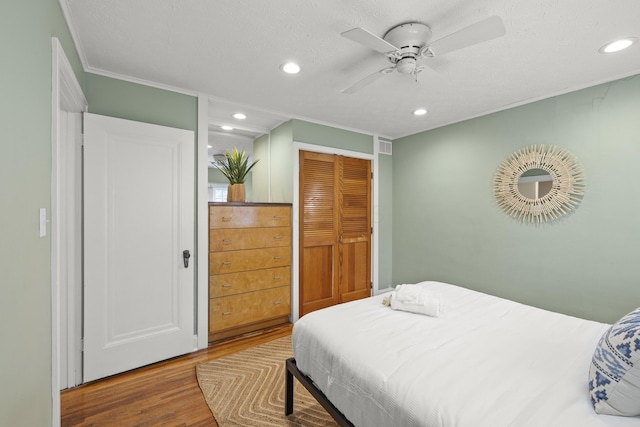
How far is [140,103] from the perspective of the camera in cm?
241

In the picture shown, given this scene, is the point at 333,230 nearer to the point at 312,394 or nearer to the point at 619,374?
the point at 312,394

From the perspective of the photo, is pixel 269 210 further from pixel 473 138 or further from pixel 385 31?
pixel 473 138

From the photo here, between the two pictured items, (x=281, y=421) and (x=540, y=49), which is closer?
(x=281, y=421)

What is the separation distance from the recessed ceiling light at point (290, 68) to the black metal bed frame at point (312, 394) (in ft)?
6.96

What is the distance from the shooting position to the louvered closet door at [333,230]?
3.45 metres

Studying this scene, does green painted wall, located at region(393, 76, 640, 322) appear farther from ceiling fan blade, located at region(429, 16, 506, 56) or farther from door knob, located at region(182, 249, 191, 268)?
door knob, located at region(182, 249, 191, 268)

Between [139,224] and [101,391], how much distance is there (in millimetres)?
1258

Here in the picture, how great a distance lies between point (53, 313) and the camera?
1382 millimetres

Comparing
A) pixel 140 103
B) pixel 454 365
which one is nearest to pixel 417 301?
pixel 454 365

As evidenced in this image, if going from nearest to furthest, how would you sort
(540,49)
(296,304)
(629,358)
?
(629,358) → (540,49) → (296,304)

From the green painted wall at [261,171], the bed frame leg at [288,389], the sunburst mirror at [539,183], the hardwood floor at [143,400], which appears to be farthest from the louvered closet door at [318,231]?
the sunburst mirror at [539,183]

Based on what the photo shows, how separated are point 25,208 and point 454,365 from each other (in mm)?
1858

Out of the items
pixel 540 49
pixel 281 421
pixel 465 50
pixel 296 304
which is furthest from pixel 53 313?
pixel 540 49

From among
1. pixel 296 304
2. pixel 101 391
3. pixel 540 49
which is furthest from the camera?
pixel 296 304
